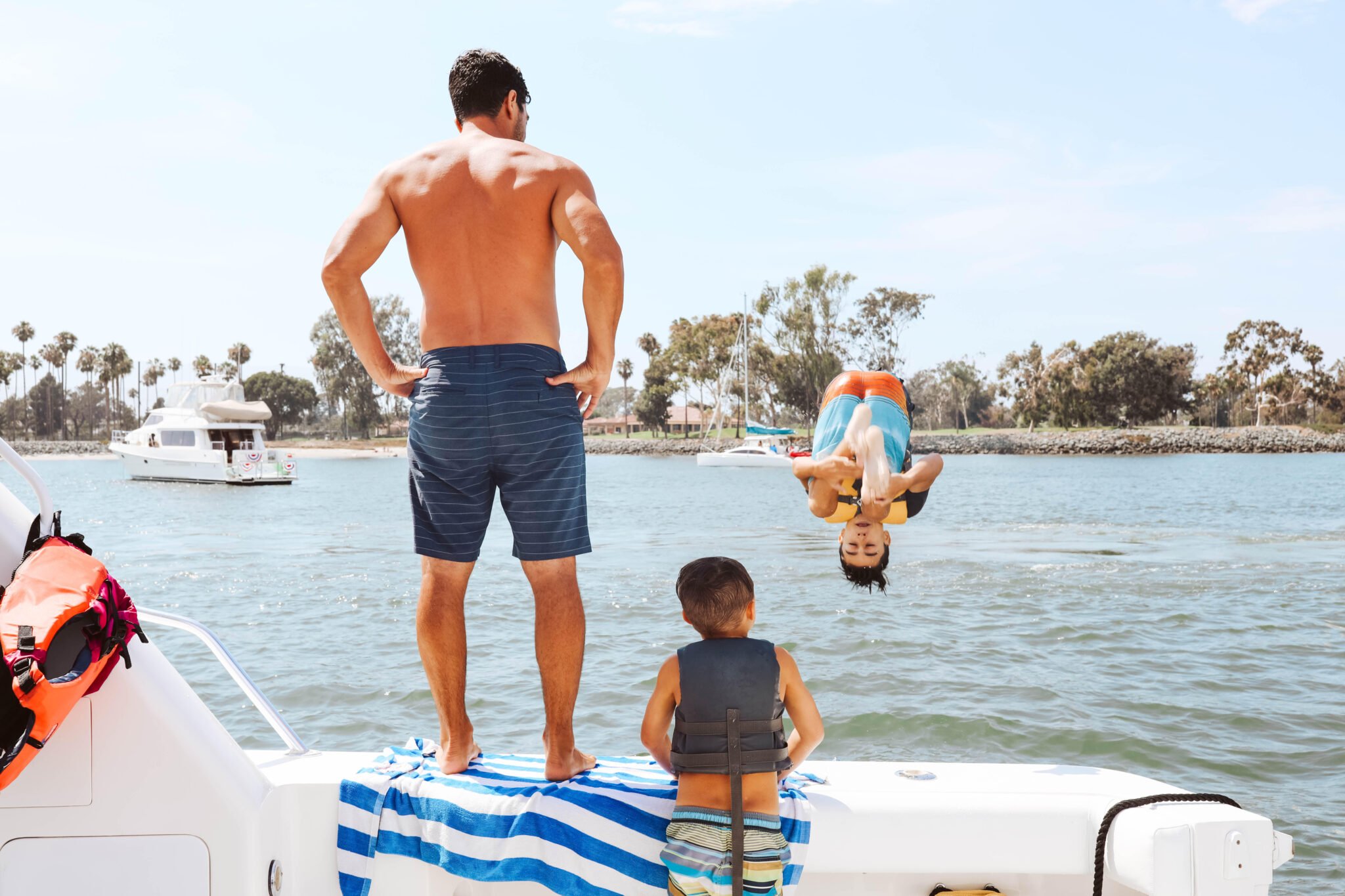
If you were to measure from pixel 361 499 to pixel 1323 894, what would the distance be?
3016cm

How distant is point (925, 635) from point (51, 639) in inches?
343

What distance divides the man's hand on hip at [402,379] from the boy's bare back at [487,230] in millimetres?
85

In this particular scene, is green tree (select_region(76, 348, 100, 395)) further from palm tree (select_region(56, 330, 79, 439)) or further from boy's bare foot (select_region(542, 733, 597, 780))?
boy's bare foot (select_region(542, 733, 597, 780))

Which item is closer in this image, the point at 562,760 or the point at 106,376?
the point at 562,760

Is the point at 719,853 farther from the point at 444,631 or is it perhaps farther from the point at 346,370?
the point at 346,370

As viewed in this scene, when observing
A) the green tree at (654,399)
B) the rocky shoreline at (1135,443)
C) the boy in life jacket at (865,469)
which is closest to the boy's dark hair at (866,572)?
A: the boy in life jacket at (865,469)

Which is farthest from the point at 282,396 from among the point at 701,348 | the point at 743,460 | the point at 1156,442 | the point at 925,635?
the point at 925,635

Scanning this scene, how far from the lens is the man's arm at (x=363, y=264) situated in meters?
2.50

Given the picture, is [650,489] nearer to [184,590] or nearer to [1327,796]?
[184,590]

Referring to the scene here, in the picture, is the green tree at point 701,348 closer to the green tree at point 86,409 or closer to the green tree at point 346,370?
the green tree at point 346,370

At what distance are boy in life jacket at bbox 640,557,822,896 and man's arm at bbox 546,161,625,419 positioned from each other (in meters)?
0.62

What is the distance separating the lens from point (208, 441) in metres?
37.5

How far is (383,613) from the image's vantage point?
10.7 metres

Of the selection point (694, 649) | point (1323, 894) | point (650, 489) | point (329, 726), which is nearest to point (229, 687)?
point (329, 726)
